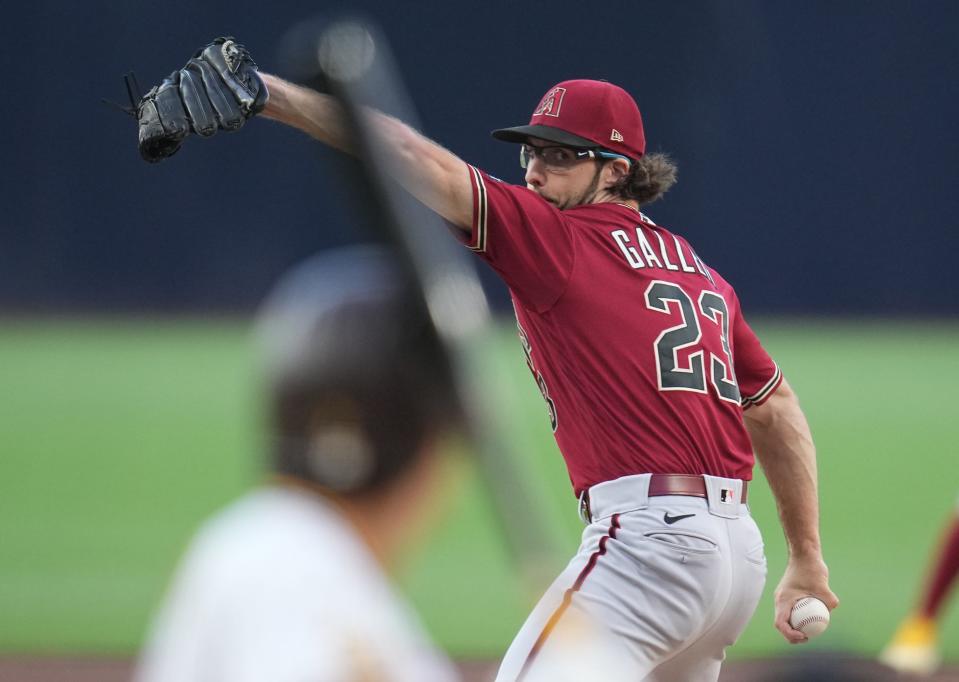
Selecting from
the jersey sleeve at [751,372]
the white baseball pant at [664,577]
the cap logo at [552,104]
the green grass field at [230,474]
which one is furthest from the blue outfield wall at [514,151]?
the white baseball pant at [664,577]

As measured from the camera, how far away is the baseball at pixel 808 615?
3.47 meters

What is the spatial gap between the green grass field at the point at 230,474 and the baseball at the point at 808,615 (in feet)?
1.81

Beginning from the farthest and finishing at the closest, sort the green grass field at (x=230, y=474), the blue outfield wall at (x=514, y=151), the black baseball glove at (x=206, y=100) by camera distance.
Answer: the blue outfield wall at (x=514, y=151)
the green grass field at (x=230, y=474)
the black baseball glove at (x=206, y=100)

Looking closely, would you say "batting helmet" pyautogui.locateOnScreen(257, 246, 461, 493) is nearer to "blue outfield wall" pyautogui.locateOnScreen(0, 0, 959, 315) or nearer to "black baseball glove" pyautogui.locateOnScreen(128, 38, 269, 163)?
"black baseball glove" pyautogui.locateOnScreen(128, 38, 269, 163)

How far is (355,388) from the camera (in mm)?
1403

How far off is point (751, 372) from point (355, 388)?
2.44 metres

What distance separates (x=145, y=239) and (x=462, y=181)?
12.3m

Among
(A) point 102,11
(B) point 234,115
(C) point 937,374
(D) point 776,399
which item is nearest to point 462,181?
(B) point 234,115

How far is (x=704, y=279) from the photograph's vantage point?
3.54 meters

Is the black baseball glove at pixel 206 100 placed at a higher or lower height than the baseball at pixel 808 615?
higher

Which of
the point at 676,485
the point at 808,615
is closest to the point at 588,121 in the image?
the point at 676,485

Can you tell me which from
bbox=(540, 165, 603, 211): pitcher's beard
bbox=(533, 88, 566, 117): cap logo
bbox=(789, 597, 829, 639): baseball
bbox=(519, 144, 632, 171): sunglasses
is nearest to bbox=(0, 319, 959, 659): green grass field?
bbox=(789, 597, 829, 639): baseball

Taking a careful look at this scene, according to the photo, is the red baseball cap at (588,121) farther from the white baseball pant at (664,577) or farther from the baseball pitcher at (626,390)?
the white baseball pant at (664,577)

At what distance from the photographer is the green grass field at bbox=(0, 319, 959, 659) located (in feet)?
21.6
